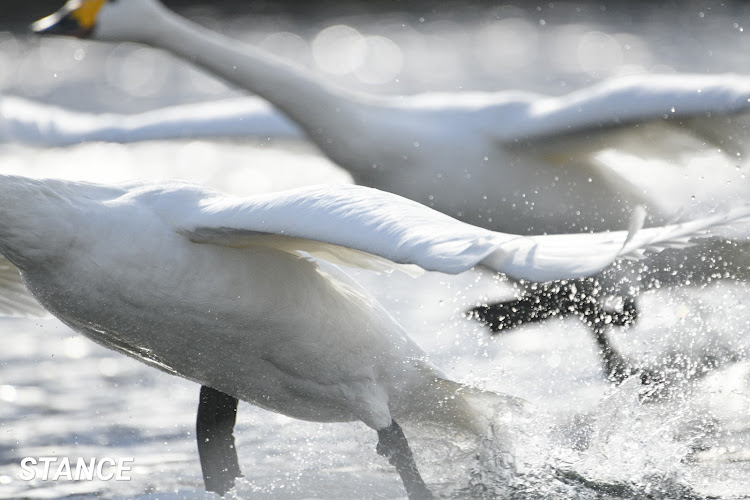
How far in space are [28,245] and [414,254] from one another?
1.40m

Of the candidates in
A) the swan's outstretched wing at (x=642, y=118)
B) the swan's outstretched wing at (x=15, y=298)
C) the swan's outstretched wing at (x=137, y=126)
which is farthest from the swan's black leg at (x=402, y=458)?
the swan's outstretched wing at (x=137, y=126)

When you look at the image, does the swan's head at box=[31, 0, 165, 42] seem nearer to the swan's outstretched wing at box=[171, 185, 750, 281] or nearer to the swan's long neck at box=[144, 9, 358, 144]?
the swan's long neck at box=[144, 9, 358, 144]

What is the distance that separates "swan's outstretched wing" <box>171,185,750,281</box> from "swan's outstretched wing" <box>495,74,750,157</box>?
2.57 metres

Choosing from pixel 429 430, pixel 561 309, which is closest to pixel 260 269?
pixel 429 430

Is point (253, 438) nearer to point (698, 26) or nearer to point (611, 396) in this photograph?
point (611, 396)

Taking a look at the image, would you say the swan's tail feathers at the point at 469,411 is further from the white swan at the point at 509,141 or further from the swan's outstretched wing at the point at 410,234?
the white swan at the point at 509,141

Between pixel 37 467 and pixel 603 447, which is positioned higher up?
pixel 603 447

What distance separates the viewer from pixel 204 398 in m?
5.18

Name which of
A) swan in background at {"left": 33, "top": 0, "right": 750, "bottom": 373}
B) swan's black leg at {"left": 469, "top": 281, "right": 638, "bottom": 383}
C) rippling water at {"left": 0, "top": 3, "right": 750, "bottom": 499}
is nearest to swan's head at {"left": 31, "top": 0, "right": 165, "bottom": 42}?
rippling water at {"left": 0, "top": 3, "right": 750, "bottom": 499}

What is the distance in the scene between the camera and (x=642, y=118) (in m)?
6.50

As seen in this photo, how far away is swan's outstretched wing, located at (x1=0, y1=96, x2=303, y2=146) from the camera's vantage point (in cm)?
787

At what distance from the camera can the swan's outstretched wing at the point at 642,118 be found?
625 cm

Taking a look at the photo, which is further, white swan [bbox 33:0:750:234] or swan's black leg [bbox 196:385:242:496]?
white swan [bbox 33:0:750:234]

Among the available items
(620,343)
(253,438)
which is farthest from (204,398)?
(620,343)
